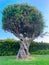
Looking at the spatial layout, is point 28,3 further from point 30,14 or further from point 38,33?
point 38,33

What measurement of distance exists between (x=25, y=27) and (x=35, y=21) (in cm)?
150

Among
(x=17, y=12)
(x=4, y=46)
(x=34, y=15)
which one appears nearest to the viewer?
(x=17, y=12)

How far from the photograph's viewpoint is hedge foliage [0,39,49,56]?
28.5m

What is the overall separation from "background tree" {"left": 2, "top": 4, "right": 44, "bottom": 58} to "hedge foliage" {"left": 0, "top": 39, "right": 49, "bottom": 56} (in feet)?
12.1

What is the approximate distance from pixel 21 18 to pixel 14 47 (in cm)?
676

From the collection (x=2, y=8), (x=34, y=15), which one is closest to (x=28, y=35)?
(x=34, y=15)

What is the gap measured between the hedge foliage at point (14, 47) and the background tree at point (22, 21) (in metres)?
3.69

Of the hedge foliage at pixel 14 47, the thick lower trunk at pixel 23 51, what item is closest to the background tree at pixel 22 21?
the thick lower trunk at pixel 23 51

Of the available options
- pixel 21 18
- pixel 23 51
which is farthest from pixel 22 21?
pixel 23 51

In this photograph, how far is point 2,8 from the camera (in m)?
24.8

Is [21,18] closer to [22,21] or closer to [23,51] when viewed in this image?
[22,21]

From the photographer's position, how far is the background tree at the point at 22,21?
23344mm

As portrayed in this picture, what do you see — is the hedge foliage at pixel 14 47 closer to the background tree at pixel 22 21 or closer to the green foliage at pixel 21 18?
the background tree at pixel 22 21

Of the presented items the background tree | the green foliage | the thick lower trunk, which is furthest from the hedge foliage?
the thick lower trunk
